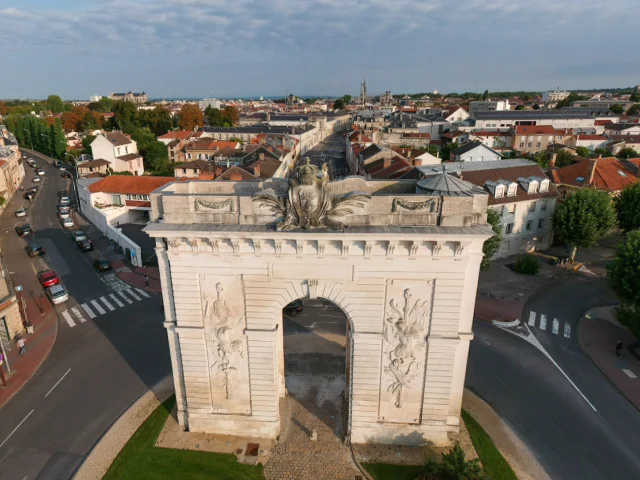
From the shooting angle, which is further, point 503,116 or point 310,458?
point 503,116

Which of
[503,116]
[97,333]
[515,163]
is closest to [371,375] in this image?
[97,333]

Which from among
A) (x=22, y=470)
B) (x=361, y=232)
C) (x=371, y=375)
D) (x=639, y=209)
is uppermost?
(x=361, y=232)

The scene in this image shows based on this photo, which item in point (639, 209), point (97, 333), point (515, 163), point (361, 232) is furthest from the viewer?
point (515, 163)

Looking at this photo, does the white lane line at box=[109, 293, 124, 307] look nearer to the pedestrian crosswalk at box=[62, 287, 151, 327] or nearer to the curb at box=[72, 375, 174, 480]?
the pedestrian crosswalk at box=[62, 287, 151, 327]

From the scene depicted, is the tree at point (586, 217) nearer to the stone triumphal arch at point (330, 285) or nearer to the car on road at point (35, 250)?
the stone triumphal arch at point (330, 285)

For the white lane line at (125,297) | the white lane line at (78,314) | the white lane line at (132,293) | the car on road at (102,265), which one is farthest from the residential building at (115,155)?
the white lane line at (78,314)

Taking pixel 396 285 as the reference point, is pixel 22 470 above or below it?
below

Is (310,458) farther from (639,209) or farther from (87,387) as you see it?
(639,209)

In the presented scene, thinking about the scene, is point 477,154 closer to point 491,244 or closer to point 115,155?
point 491,244

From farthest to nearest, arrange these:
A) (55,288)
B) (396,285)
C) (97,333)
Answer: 1. (55,288)
2. (97,333)
3. (396,285)
